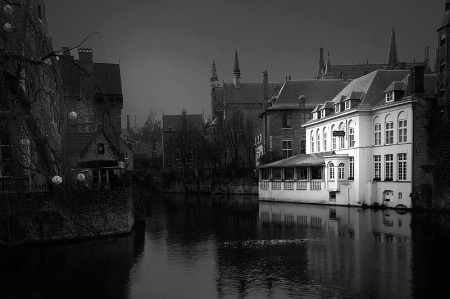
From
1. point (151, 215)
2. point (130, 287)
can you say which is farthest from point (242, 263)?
point (151, 215)

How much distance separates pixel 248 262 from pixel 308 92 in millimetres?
43409

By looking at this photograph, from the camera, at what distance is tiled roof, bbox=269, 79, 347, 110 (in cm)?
5706

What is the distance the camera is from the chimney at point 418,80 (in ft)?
111

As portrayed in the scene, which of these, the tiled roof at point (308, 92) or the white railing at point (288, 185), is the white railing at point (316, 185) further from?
the tiled roof at point (308, 92)

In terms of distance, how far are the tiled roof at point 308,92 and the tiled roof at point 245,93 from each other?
12.6 meters

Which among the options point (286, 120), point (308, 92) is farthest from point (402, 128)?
point (308, 92)

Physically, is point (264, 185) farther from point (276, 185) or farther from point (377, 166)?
point (377, 166)

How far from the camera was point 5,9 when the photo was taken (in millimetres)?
6000

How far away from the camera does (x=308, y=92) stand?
191 ft

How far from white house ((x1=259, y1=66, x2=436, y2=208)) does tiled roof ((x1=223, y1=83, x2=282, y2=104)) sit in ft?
91.6

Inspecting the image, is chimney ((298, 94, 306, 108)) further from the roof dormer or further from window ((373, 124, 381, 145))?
the roof dormer

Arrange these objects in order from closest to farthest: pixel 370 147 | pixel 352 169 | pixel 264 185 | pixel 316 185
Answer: pixel 370 147 → pixel 352 169 → pixel 316 185 → pixel 264 185

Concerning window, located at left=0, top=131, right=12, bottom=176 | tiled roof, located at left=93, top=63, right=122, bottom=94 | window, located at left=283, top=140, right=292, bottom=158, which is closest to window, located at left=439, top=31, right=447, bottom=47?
window, located at left=283, top=140, right=292, bottom=158

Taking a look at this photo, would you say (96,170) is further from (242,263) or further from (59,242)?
(242,263)
